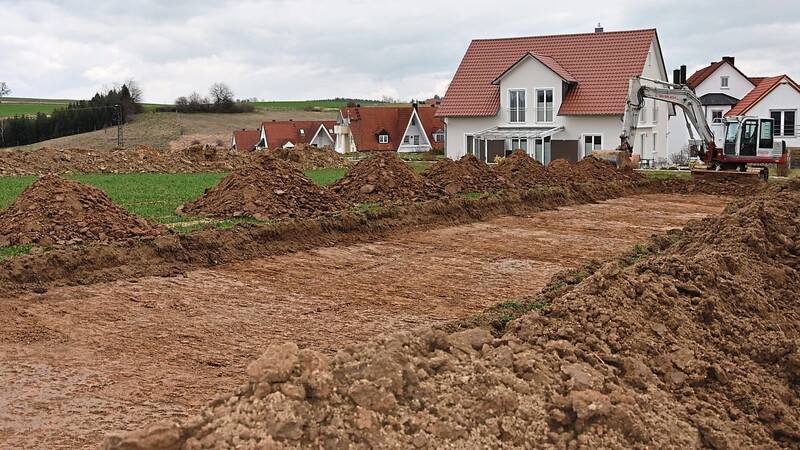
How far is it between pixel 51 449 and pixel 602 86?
123ft

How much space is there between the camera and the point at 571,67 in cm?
4212

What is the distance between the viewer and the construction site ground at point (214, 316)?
278 inches

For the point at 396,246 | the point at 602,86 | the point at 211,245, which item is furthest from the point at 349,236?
the point at 602,86

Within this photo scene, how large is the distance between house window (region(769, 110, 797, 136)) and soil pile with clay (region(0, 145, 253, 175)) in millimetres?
29862

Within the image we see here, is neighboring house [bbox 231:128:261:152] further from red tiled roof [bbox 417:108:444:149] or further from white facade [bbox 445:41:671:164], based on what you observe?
white facade [bbox 445:41:671:164]

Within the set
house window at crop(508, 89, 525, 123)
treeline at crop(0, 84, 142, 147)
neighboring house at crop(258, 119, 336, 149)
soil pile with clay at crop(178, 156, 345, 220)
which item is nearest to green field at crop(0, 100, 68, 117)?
treeline at crop(0, 84, 142, 147)

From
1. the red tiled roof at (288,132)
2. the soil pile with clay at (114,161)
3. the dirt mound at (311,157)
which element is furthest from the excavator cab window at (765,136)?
the red tiled roof at (288,132)

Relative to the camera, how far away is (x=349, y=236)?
1639cm

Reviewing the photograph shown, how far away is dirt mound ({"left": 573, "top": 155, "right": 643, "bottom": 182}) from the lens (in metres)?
27.4

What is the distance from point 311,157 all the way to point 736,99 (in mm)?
30144

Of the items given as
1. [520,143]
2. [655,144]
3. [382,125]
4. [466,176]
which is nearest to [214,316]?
[466,176]

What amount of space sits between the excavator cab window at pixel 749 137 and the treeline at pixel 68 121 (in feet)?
161

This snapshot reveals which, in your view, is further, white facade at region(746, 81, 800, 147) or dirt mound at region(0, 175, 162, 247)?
white facade at region(746, 81, 800, 147)

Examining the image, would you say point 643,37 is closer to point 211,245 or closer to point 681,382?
point 211,245
